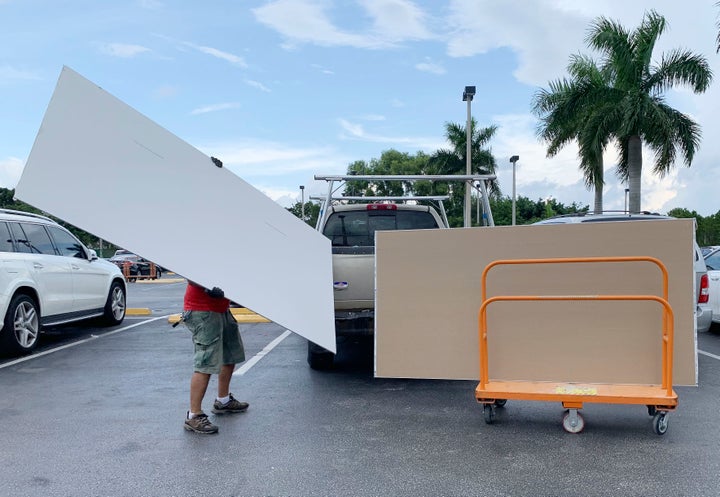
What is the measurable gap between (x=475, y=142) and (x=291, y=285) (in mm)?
41259

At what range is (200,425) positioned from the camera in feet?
15.1

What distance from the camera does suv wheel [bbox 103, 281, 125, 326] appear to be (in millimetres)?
10039

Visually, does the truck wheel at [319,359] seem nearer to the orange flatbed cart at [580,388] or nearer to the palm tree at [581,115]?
the orange flatbed cart at [580,388]

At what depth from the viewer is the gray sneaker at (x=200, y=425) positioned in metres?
4.60

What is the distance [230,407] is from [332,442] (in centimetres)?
116

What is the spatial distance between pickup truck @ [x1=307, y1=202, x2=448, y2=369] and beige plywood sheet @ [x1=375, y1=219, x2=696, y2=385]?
0.76 metres

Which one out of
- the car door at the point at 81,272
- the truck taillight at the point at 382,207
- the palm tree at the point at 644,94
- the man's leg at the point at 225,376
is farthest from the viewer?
the palm tree at the point at 644,94

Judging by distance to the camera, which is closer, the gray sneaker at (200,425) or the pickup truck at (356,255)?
the gray sneaker at (200,425)

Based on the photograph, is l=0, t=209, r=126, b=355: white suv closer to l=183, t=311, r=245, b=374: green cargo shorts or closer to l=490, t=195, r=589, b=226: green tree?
l=183, t=311, r=245, b=374: green cargo shorts

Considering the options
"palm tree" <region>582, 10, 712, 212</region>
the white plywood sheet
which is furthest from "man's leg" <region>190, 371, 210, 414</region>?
"palm tree" <region>582, 10, 712, 212</region>

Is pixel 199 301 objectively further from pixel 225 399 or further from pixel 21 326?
pixel 21 326

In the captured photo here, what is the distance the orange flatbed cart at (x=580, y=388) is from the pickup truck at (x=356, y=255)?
1429mm

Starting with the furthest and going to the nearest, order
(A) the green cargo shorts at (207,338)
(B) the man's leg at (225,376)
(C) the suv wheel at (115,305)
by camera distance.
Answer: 1. (C) the suv wheel at (115,305)
2. (B) the man's leg at (225,376)
3. (A) the green cargo shorts at (207,338)

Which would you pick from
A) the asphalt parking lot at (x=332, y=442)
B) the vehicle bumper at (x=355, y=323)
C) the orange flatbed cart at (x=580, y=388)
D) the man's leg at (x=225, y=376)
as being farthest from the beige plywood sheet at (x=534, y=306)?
the man's leg at (x=225, y=376)
